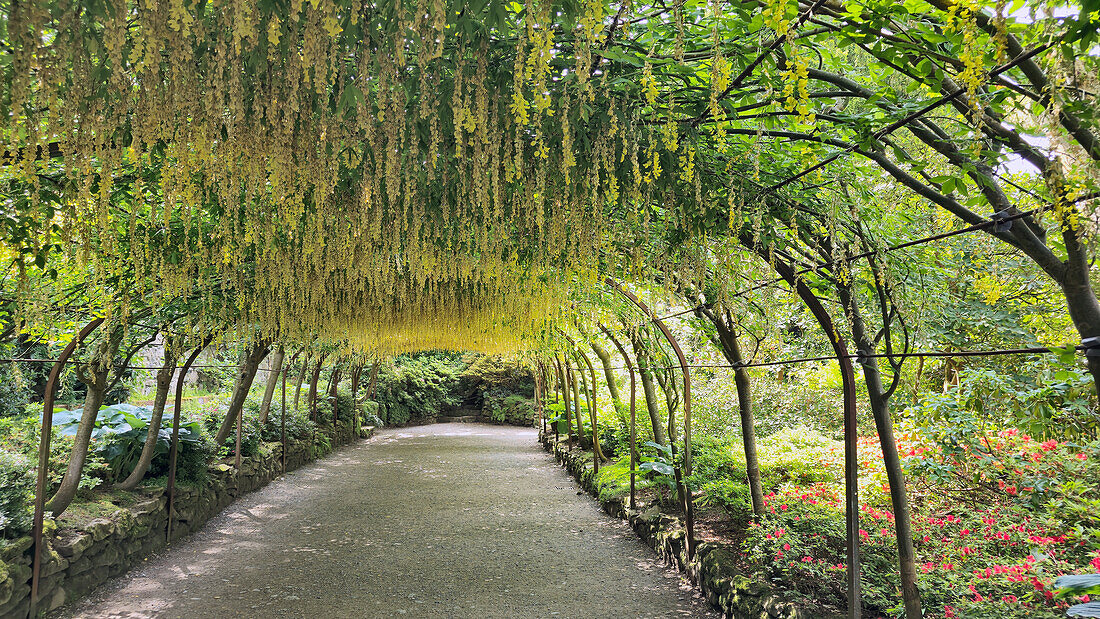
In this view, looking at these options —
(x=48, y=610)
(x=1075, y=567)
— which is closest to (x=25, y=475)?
(x=48, y=610)

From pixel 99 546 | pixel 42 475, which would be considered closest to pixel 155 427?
pixel 99 546

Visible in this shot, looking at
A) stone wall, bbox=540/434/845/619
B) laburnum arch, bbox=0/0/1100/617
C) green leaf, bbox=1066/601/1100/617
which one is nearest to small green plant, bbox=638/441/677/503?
stone wall, bbox=540/434/845/619

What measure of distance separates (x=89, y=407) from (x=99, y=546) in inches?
41.0

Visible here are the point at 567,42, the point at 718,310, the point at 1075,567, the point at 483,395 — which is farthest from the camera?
the point at 483,395

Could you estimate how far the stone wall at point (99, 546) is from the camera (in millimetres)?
3604

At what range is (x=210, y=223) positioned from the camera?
163 inches

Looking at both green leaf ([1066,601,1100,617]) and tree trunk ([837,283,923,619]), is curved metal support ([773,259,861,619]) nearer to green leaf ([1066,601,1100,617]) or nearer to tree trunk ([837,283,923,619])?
tree trunk ([837,283,923,619])

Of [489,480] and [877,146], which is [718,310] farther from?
[489,480]

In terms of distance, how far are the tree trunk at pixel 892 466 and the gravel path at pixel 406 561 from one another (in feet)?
5.32

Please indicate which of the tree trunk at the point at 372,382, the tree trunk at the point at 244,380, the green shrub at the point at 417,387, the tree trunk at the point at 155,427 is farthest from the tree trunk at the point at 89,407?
the green shrub at the point at 417,387

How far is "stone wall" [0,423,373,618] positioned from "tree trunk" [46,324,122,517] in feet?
1.01

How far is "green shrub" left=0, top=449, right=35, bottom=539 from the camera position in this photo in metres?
3.68

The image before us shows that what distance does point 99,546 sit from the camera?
444cm

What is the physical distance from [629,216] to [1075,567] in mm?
2647
